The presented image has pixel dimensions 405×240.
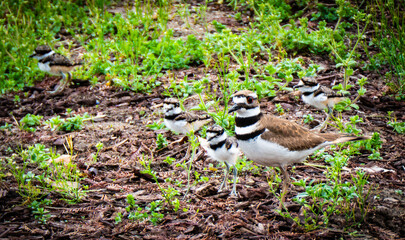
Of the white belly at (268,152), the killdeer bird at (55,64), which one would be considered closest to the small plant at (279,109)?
the white belly at (268,152)

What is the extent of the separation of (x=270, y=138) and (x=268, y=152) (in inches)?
5.7

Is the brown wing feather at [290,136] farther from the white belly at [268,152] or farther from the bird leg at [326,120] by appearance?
the bird leg at [326,120]

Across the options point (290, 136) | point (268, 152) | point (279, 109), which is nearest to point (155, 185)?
point (268, 152)

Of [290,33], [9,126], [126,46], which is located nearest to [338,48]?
[290,33]

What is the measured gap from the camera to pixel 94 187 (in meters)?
4.80

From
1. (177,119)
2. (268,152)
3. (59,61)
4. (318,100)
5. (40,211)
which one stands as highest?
(268,152)

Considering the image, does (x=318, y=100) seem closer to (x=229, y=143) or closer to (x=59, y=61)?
(x=229, y=143)

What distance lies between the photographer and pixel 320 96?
557 centimetres

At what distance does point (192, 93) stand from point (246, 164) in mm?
2247

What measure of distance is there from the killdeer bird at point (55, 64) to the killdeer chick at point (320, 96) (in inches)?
157

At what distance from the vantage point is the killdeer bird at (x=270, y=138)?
161 inches

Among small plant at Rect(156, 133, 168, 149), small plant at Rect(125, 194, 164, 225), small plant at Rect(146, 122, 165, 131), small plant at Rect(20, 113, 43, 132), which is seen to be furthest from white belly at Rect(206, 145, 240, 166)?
small plant at Rect(20, 113, 43, 132)

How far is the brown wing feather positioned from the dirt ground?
58cm

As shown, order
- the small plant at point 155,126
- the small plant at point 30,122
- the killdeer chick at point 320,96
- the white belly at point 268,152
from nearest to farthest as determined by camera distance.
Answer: the white belly at point 268,152 < the killdeer chick at point 320,96 < the small plant at point 155,126 < the small plant at point 30,122
